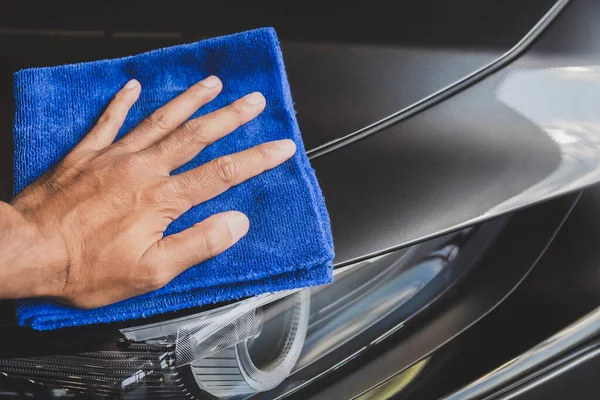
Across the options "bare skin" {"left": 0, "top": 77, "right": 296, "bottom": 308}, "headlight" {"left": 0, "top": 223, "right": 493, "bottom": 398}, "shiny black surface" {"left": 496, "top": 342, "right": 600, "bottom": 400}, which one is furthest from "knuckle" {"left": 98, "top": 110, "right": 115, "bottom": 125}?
"shiny black surface" {"left": 496, "top": 342, "right": 600, "bottom": 400}

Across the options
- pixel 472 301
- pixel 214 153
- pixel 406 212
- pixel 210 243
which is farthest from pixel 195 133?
pixel 472 301

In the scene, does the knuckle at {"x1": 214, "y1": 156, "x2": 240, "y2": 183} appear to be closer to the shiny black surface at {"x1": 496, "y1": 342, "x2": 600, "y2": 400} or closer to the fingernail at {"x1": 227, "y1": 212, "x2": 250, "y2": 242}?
the fingernail at {"x1": 227, "y1": 212, "x2": 250, "y2": 242}

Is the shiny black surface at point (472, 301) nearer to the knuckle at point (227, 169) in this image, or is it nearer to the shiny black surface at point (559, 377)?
the shiny black surface at point (559, 377)

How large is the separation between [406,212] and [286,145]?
0.14 meters

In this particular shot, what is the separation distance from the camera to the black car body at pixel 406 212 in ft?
2.15

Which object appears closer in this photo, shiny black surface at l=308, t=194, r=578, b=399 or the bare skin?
the bare skin

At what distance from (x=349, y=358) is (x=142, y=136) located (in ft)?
1.13

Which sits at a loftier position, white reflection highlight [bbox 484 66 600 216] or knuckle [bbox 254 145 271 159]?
knuckle [bbox 254 145 271 159]

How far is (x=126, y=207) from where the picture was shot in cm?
61

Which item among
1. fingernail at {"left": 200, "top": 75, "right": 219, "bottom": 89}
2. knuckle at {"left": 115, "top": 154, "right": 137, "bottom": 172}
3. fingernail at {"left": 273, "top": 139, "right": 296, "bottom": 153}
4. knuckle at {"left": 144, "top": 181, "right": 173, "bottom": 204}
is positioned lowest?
fingernail at {"left": 273, "top": 139, "right": 296, "bottom": 153}

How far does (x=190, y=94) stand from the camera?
66 cm

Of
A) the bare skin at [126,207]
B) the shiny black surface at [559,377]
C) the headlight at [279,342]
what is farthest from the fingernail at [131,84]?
the shiny black surface at [559,377]

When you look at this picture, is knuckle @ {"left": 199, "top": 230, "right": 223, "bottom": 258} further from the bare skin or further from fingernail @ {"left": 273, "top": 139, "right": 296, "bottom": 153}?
fingernail @ {"left": 273, "top": 139, "right": 296, "bottom": 153}

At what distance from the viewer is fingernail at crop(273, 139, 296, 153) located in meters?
0.62
